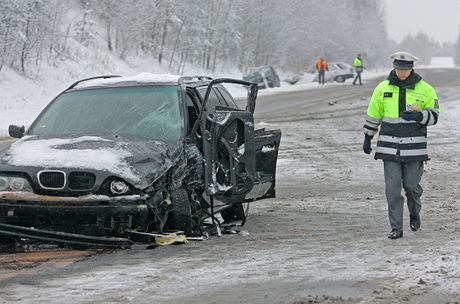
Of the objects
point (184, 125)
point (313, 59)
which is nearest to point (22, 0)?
point (184, 125)

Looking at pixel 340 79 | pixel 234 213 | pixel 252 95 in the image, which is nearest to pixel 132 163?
pixel 234 213

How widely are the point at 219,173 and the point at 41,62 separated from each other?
2896 cm

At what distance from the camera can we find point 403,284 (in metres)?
5.58

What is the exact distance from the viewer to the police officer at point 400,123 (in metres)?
7.55

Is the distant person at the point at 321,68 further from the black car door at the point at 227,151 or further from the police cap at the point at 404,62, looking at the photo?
the police cap at the point at 404,62

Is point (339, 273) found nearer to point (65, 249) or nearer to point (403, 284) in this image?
point (403, 284)

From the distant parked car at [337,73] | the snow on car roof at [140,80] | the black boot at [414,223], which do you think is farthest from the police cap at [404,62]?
the distant parked car at [337,73]

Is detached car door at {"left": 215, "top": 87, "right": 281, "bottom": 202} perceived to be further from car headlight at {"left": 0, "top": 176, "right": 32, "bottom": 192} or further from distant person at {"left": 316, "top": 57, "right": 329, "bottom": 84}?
distant person at {"left": 316, "top": 57, "right": 329, "bottom": 84}

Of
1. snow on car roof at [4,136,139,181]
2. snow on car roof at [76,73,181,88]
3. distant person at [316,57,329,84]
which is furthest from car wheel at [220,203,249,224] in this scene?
distant person at [316,57,329,84]

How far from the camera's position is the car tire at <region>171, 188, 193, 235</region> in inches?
286

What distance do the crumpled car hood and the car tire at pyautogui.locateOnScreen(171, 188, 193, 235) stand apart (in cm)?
27

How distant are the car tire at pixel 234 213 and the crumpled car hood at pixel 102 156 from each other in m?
1.31

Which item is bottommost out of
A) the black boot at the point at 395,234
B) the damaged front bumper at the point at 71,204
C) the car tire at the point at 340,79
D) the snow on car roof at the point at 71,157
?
the black boot at the point at 395,234

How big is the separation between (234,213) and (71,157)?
2.32 meters
